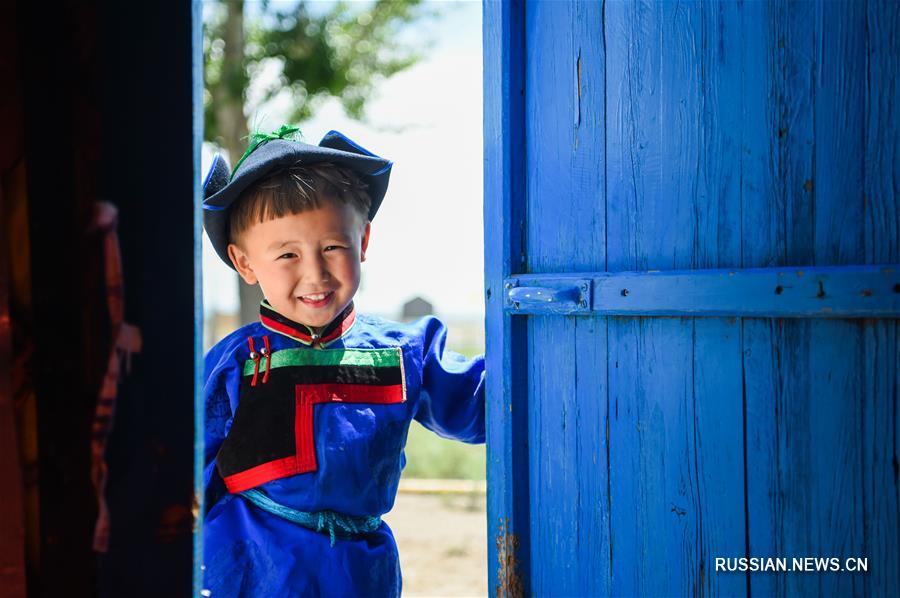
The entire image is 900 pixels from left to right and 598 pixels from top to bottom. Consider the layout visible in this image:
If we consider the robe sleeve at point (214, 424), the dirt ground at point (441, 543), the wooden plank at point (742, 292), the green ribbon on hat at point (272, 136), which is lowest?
the dirt ground at point (441, 543)

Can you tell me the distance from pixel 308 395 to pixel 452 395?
0.42 m

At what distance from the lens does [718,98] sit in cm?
150

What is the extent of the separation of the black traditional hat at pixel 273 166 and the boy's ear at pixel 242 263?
47 mm

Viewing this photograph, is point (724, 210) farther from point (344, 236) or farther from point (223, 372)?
point (223, 372)

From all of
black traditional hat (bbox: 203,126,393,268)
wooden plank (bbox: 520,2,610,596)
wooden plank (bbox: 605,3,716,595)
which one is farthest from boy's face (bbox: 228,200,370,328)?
wooden plank (bbox: 605,3,716,595)

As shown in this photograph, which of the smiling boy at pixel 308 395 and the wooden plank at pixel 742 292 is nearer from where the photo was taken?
the wooden plank at pixel 742 292

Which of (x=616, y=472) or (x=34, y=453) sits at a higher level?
(x=34, y=453)

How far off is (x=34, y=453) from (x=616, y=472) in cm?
120

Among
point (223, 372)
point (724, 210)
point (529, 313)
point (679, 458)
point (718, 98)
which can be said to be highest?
point (718, 98)

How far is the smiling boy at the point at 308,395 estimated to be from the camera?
197cm

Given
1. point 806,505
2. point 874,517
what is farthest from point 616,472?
point 874,517

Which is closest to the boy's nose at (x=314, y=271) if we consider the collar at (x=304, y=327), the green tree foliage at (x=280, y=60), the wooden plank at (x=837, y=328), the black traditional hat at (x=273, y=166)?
the collar at (x=304, y=327)

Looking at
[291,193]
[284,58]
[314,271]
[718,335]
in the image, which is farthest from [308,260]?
[284,58]

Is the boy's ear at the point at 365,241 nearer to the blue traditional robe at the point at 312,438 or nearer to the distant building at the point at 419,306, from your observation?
the blue traditional robe at the point at 312,438
